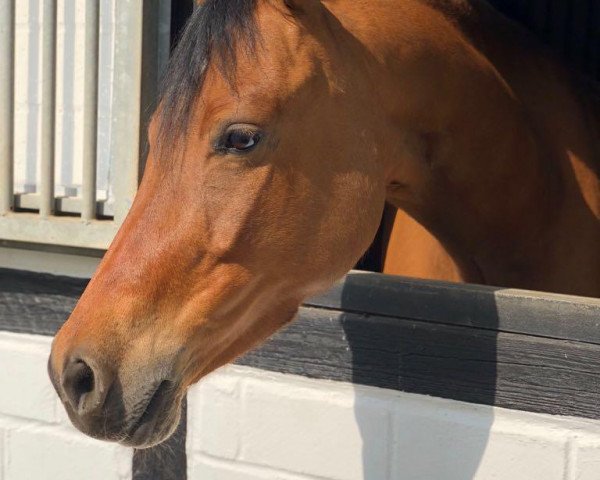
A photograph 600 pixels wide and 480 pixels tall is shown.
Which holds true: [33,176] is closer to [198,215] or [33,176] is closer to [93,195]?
[93,195]

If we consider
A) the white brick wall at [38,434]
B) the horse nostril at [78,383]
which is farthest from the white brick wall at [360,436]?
the horse nostril at [78,383]

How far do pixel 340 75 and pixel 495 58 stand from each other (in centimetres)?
71

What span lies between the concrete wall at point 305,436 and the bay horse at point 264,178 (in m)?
0.48

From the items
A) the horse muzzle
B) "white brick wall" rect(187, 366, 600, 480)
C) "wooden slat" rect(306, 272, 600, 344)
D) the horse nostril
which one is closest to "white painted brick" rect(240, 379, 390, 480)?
"white brick wall" rect(187, 366, 600, 480)

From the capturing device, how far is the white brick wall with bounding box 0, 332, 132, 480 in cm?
271

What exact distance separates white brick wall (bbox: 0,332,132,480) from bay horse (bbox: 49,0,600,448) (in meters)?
1.06

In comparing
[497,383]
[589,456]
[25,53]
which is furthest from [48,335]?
[589,456]

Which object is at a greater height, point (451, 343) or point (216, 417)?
point (451, 343)

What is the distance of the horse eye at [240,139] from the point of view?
172 cm

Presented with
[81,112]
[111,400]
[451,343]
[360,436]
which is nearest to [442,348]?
[451,343]

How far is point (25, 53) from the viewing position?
2797 mm

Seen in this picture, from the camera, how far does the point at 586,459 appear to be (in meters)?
1.95

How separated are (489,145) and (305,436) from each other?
0.84 m

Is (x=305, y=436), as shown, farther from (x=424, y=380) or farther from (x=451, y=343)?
(x=451, y=343)
